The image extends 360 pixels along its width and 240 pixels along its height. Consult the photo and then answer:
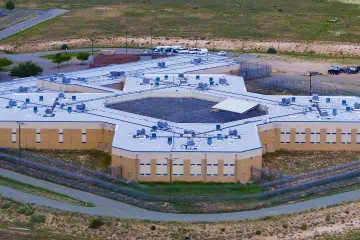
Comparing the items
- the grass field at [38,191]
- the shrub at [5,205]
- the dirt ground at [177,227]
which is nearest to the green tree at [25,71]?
the grass field at [38,191]

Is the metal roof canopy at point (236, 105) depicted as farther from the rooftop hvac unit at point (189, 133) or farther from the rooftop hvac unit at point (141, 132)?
the rooftop hvac unit at point (141, 132)

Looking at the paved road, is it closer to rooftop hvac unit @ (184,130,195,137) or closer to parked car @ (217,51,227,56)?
parked car @ (217,51,227,56)

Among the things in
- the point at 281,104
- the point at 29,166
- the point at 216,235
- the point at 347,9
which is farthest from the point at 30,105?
the point at 347,9

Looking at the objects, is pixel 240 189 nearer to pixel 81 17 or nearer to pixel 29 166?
pixel 29 166

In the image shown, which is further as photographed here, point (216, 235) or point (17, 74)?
point (17, 74)

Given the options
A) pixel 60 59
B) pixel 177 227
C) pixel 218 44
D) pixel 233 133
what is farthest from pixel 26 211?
pixel 218 44

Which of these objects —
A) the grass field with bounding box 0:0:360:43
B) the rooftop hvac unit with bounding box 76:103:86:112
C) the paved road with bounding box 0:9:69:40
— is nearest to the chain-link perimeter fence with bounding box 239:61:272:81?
the grass field with bounding box 0:0:360:43
